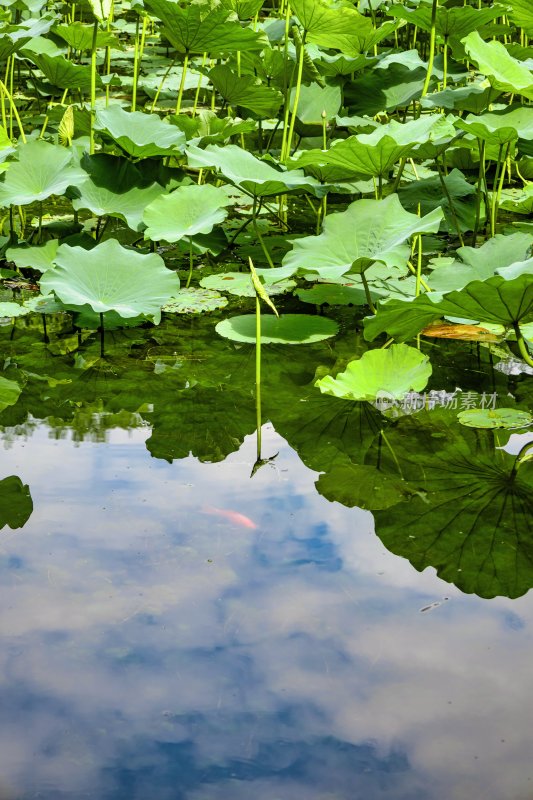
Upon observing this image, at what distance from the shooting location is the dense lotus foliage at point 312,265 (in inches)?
64.7

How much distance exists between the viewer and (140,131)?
9.15 feet

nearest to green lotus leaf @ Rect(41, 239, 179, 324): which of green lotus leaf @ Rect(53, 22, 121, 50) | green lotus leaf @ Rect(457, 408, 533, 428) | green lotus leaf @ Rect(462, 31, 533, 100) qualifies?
green lotus leaf @ Rect(457, 408, 533, 428)

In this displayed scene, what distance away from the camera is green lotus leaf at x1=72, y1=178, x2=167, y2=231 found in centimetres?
262

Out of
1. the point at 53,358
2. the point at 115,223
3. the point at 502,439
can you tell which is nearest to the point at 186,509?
the point at 502,439

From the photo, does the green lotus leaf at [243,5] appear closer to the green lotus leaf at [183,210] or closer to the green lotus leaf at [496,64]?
the green lotus leaf at [496,64]

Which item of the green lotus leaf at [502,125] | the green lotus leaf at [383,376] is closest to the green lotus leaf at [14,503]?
the green lotus leaf at [383,376]

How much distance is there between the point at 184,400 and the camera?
6.19ft

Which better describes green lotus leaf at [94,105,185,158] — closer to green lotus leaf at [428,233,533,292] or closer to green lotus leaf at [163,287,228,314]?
green lotus leaf at [163,287,228,314]

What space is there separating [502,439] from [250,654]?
762 millimetres

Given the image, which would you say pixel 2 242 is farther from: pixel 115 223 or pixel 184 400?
pixel 184 400

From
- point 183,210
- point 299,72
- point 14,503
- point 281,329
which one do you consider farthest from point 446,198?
point 14,503

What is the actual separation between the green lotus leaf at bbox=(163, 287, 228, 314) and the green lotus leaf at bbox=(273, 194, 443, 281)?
365 millimetres

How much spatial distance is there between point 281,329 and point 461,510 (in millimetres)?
926

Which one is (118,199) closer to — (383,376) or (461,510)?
(383,376)
